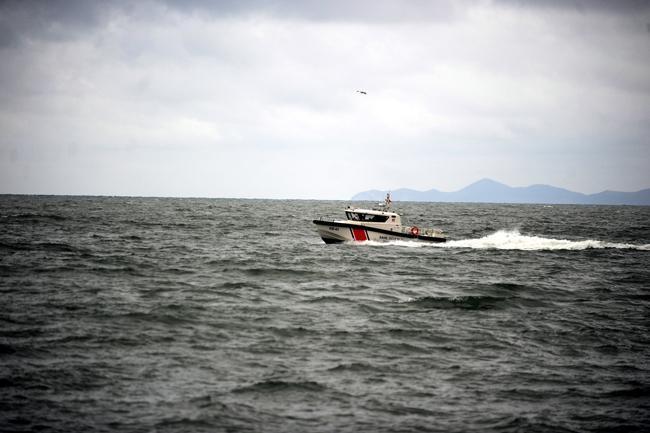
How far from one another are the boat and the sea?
11.8 metres

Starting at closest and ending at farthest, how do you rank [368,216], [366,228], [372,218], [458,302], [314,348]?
[314,348] < [458,302] < [366,228] < [368,216] < [372,218]

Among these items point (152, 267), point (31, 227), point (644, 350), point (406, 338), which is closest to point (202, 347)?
point (406, 338)

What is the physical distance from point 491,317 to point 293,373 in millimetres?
9965

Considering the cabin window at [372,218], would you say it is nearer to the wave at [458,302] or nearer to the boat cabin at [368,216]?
the boat cabin at [368,216]

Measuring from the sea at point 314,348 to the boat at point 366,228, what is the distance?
11.8 metres

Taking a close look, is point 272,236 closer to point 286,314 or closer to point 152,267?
point 152,267

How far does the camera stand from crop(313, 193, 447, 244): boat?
45688mm

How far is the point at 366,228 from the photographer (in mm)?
45688

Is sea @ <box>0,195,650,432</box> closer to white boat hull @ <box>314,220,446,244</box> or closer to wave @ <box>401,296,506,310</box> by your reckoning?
wave @ <box>401,296,506,310</box>

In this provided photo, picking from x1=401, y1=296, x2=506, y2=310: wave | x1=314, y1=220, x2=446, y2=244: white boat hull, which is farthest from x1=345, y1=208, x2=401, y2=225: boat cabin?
x1=401, y1=296, x2=506, y2=310: wave

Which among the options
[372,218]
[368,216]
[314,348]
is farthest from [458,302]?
[372,218]

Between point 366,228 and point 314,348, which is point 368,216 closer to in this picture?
point 366,228

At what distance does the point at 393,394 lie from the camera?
534 inches

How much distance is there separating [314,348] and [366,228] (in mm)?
29130
